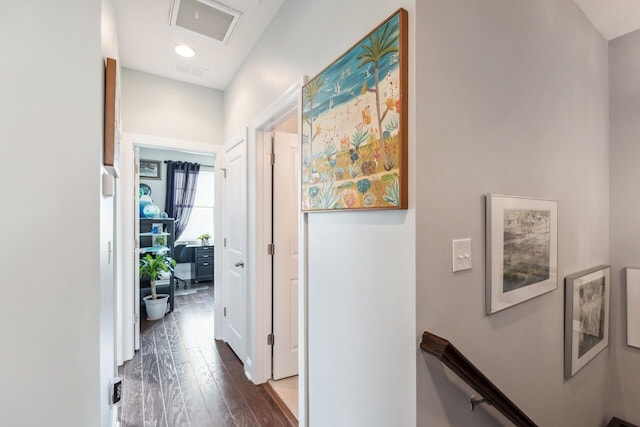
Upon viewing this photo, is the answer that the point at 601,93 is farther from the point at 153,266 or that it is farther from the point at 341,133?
the point at 153,266

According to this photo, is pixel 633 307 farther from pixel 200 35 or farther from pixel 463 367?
pixel 200 35

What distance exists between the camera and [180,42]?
2.37 m

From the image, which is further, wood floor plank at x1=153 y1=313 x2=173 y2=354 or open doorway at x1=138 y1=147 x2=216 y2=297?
open doorway at x1=138 y1=147 x2=216 y2=297

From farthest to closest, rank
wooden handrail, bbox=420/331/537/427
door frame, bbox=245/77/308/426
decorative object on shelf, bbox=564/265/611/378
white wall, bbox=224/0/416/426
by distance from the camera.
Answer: door frame, bbox=245/77/308/426, decorative object on shelf, bbox=564/265/611/378, white wall, bbox=224/0/416/426, wooden handrail, bbox=420/331/537/427

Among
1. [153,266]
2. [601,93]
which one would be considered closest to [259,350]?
[153,266]

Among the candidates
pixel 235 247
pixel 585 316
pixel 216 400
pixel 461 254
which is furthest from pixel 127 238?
pixel 585 316

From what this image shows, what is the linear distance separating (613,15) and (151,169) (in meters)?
6.39

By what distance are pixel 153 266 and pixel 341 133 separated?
3.47 m

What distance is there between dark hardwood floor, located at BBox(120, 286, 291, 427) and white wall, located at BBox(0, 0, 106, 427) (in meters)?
0.90

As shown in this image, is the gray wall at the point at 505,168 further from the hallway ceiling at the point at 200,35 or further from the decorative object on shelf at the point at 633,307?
the decorative object on shelf at the point at 633,307

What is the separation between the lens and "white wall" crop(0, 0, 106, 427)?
1091 millimetres

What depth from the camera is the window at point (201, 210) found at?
20.2ft

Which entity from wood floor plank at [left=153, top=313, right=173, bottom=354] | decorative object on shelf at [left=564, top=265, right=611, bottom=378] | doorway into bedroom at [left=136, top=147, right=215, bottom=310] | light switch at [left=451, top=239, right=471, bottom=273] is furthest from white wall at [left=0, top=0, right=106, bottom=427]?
doorway into bedroom at [left=136, top=147, right=215, bottom=310]

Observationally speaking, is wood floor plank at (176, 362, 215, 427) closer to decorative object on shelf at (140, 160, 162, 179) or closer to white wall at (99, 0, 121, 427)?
white wall at (99, 0, 121, 427)
